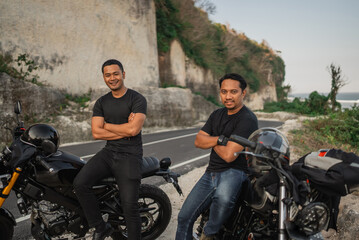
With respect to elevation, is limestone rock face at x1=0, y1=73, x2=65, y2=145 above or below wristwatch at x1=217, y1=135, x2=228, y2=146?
above

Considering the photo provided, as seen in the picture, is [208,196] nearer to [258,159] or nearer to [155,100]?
[258,159]

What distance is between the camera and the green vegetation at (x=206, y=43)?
2320cm

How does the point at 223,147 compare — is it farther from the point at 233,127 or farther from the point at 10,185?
the point at 10,185

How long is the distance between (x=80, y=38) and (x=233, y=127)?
15.9m

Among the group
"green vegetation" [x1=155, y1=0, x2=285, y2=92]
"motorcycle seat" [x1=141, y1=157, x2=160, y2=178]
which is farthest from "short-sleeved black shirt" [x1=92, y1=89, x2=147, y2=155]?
"green vegetation" [x1=155, y1=0, x2=285, y2=92]

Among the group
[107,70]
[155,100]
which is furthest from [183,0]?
[107,70]

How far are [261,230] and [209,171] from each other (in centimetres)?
81

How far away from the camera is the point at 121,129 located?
2.74m

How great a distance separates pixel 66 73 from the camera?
15.3 metres

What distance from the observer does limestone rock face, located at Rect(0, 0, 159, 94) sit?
510 inches

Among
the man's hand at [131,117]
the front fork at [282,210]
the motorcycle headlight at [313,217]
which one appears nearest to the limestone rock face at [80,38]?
the man's hand at [131,117]

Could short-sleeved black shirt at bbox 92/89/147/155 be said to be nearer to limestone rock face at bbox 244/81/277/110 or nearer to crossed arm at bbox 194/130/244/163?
crossed arm at bbox 194/130/244/163

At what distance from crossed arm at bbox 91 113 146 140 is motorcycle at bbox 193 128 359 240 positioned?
4.09 ft

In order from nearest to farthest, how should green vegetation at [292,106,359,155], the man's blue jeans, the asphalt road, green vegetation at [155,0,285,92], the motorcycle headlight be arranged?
the motorcycle headlight → the man's blue jeans → the asphalt road → green vegetation at [292,106,359,155] → green vegetation at [155,0,285,92]
